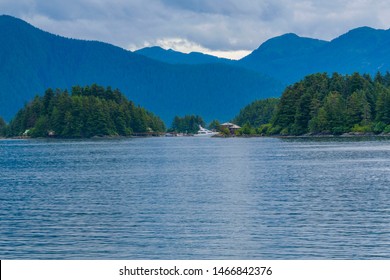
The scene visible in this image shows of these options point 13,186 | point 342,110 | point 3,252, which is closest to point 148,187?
point 13,186

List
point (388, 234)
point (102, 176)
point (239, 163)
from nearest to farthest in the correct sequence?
point (388, 234), point (102, 176), point (239, 163)

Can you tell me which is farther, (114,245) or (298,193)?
(298,193)

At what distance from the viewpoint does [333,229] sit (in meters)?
38.1

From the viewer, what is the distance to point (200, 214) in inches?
1748

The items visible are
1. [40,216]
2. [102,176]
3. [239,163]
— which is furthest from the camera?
[239,163]

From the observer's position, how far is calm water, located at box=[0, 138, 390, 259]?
33812 mm

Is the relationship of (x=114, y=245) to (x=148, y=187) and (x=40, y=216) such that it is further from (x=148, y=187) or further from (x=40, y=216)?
(x=148, y=187)

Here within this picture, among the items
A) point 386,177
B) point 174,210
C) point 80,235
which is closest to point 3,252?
point 80,235

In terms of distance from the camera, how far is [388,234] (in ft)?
119

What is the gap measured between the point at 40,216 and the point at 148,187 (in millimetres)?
18108

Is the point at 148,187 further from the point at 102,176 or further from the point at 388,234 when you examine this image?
the point at 388,234

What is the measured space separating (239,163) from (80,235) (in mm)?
55573

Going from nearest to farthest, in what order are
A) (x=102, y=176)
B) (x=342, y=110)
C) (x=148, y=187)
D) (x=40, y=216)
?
(x=40, y=216)
(x=148, y=187)
(x=102, y=176)
(x=342, y=110)

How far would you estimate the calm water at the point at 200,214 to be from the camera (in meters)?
33.8
